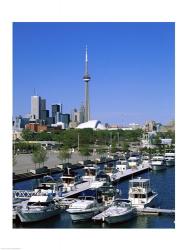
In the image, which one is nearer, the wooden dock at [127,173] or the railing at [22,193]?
the railing at [22,193]

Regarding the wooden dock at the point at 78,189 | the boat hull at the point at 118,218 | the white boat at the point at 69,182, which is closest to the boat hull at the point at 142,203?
the boat hull at the point at 118,218

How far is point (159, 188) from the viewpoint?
7.35 m

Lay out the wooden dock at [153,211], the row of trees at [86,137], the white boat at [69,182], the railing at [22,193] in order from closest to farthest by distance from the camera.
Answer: the wooden dock at [153,211] < the railing at [22,193] < the white boat at [69,182] < the row of trees at [86,137]

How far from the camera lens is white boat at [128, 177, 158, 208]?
17.5 ft

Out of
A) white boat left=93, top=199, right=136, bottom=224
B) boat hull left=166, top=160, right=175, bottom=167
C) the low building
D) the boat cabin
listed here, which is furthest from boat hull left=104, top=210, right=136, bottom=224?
the low building

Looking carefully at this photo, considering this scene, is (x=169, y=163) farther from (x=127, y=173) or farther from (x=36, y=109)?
(x=36, y=109)

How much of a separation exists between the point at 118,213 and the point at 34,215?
878 millimetres

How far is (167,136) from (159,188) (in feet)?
37.3

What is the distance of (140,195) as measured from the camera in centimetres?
550

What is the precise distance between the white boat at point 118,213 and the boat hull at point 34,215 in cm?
54

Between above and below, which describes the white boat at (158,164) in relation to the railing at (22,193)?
above

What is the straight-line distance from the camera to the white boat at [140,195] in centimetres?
534

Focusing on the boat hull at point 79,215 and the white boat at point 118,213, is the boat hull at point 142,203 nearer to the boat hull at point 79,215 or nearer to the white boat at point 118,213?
the white boat at point 118,213
